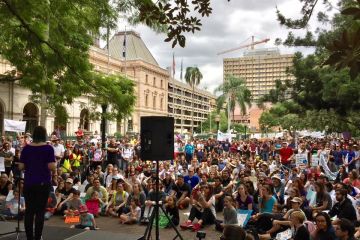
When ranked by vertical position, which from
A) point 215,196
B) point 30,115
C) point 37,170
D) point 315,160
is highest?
point 30,115

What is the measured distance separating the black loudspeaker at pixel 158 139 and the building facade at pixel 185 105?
71.3m

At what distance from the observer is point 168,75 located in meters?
82.8

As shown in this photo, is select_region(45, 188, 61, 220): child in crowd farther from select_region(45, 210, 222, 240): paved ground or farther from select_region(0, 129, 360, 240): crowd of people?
select_region(45, 210, 222, 240): paved ground

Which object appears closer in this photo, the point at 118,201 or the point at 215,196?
the point at 215,196

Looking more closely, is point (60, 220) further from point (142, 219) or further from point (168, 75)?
point (168, 75)

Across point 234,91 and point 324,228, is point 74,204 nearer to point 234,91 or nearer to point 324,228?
point 324,228

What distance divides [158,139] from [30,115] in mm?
33196

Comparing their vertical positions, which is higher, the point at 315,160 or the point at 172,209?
the point at 315,160

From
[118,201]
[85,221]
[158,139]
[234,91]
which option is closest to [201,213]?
[118,201]

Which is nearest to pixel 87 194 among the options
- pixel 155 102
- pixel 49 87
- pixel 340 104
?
pixel 49 87

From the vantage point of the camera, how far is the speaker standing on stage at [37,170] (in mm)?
5160

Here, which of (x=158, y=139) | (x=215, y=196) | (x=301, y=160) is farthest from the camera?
(x=301, y=160)

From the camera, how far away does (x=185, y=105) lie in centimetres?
10331

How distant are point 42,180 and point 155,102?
7401cm
